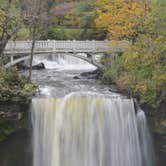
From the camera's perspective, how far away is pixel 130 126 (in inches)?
812

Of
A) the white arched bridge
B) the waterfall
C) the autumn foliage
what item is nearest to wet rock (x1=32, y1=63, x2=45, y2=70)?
the white arched bridge

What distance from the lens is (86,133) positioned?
65.9 feet

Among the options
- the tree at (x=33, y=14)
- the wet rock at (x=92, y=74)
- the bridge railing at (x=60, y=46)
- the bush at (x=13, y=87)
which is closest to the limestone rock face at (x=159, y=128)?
the bush at (x=13, y=87)

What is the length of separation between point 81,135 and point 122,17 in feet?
29.8

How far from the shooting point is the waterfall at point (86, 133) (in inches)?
782

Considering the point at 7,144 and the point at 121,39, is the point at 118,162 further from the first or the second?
the point at 121,39

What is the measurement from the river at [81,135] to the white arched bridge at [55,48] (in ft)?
19.7

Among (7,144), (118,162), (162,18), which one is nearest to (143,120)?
(118,162)

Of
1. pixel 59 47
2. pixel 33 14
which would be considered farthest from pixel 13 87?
pixel 59 47

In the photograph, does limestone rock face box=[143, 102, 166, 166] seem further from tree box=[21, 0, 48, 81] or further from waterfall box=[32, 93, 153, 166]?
tree box=[21, 0, 48, 81]

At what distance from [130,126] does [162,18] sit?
565 cm

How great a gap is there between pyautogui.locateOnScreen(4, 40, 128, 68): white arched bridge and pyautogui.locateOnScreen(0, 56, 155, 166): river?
6.02 m

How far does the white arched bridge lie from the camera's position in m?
25.9

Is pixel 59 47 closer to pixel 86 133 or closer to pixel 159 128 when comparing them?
pixel 86 133
